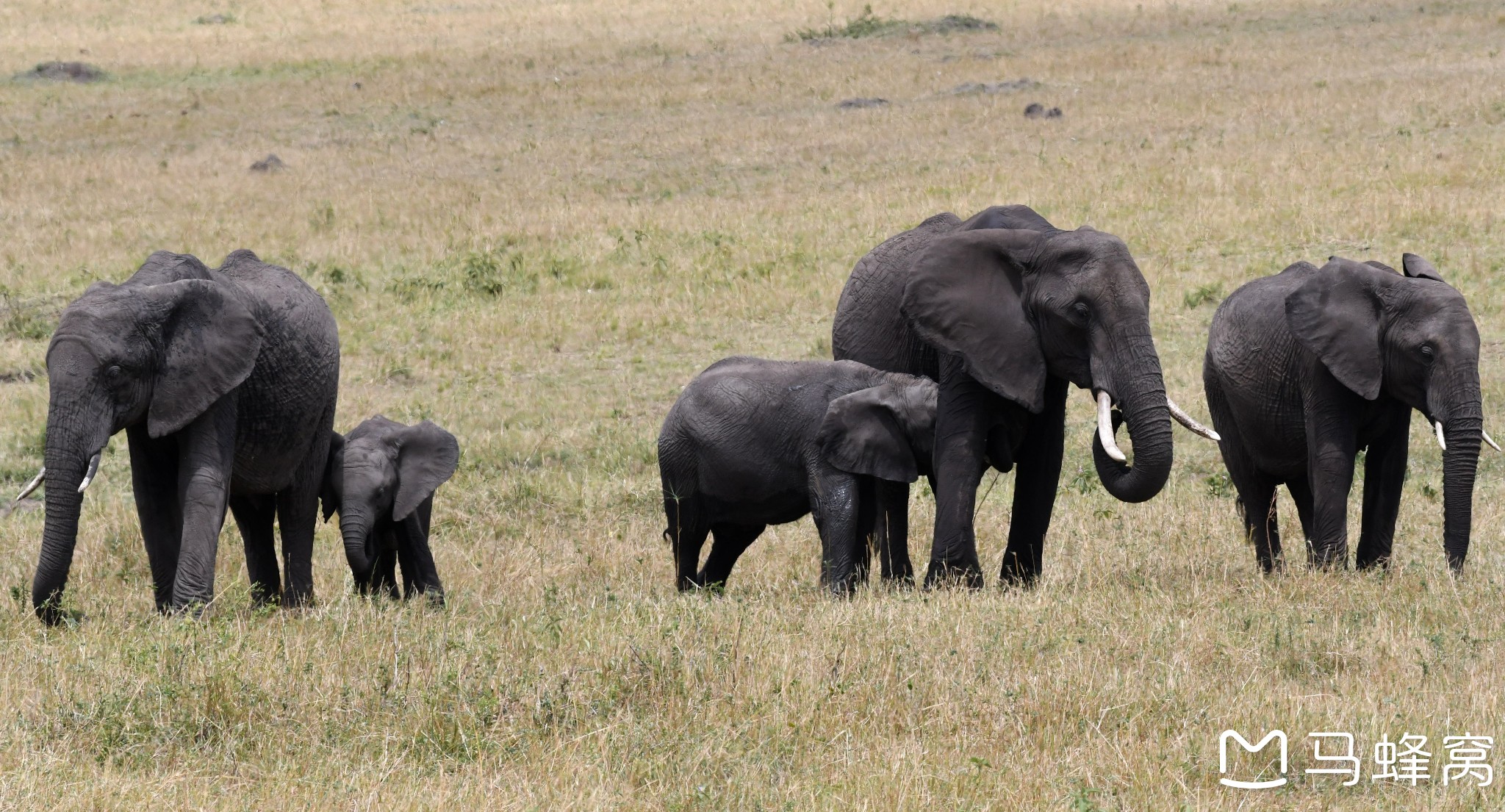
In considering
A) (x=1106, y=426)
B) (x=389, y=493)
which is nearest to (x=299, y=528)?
(x=389, y=493)

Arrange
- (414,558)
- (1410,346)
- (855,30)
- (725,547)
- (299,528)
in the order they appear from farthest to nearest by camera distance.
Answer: (855,30), (725,547), (414,558), (299,528), (1410,346)

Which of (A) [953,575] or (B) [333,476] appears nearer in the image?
(A) [953,575]

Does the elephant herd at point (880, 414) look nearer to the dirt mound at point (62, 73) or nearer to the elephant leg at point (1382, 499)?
the elephant leg at point (1382, 499)

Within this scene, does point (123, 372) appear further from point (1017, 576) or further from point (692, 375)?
point (692, 375)

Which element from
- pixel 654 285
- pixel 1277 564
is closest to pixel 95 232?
pixel 654 285

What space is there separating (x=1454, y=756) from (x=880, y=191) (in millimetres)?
20997

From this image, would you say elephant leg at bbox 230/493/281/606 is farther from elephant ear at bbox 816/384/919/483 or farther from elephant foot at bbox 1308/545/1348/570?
elephant foot at bbox 1308/545/1348/570

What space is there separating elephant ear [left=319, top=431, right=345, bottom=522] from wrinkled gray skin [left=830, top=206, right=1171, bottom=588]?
137 inches

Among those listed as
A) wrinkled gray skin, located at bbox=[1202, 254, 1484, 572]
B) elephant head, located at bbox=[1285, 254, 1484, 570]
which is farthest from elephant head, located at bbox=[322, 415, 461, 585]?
elephant head, located at bbox=[1285, 254, 1484, 570]

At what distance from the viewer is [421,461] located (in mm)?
11555

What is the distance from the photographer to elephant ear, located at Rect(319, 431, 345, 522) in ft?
37.4

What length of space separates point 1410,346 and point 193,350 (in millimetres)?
6683

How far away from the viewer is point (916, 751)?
655 centimetres

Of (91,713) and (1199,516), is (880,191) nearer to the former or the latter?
(1199,516)
